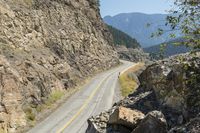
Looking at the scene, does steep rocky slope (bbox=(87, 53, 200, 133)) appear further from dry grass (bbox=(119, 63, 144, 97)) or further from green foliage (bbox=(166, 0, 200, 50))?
dry grass (bbox=(119, 63, 144, 97))

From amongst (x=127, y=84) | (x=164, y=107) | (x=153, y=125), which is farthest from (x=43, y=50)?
(x=153, y=125)

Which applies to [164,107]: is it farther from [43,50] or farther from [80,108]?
[43,50]

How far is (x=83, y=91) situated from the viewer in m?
58.2

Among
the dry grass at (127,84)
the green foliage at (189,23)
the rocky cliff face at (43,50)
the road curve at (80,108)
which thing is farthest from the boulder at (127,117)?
the dry grass at (127,84)

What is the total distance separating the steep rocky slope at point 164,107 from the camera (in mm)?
16000

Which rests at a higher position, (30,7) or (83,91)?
(30,7)

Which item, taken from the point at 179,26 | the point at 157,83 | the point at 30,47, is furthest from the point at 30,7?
the point at 179,26

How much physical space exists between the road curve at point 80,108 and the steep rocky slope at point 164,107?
12.5 meters

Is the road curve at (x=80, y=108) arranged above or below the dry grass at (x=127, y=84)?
above

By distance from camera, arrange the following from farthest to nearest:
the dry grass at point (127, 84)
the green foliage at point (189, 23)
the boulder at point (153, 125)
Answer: the dry grass at point (127, 84), the boulder at point (153, 125), the green foliage at point (189, 23)

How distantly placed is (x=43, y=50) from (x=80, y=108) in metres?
18.3

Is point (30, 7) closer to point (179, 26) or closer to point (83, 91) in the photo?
point (83, 91)

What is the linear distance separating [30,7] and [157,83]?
48.6 m

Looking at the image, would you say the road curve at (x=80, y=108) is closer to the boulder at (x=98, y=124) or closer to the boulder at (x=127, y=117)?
the boulder at (x=98, y=124)
